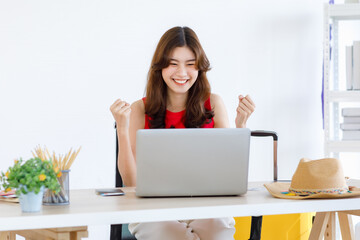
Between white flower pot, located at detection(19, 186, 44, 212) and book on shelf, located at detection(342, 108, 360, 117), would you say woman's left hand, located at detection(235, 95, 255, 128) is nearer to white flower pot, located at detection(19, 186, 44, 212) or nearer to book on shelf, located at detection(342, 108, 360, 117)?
white flower pot, located at detection(19, 186, 44, 212)

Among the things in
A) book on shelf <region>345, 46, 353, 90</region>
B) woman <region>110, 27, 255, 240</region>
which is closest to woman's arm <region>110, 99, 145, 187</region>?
woman <region>110, 27, 255, 240</region>

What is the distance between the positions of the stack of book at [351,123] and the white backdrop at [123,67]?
49cm

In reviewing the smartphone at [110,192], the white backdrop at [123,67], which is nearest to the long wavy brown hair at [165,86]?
the smartphone at [110,192]

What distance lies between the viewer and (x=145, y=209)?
4.15 feet

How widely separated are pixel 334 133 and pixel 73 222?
2.70 m

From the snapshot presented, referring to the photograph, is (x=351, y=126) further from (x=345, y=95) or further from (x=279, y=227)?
(x=279, y=227)

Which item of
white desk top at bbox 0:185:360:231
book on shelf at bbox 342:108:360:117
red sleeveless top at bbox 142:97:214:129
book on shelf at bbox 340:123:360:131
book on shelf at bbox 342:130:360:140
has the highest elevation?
book on shelf at bbox 342:108:360:117

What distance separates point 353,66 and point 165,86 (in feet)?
5.42

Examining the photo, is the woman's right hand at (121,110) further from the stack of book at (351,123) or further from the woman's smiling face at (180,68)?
the stack of book at (351,123)

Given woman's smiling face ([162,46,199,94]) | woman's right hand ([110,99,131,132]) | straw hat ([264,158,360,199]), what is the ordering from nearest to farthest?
straw hat ([264,158,360,199]) → woman's right hand ([110,99,131,132]) → woman's smiling face ([162,46,199,94])

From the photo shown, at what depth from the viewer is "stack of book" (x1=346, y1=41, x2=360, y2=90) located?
133 inches

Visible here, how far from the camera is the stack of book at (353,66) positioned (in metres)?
3.38

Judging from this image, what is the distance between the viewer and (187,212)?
1.29 metres

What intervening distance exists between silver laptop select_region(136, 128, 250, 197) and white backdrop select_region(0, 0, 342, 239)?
1788mm
